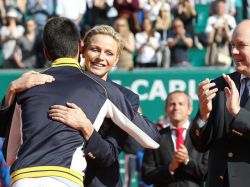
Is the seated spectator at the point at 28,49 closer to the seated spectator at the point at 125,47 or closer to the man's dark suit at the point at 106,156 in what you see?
the seated spectator at the point at 125,47

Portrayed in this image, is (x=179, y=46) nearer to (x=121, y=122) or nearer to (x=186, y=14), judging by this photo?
(x=186, y=14)

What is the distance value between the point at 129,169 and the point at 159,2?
509cm

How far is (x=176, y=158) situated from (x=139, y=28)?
27.3 feet

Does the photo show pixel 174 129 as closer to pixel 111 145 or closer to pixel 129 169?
pixel 111 145

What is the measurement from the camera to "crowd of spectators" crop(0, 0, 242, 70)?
53.1ft

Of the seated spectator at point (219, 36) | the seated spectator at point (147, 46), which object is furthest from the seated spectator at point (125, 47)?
the seated spectator at point (219, 36)

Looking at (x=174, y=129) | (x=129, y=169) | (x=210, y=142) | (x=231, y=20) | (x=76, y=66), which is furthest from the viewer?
(x=231, y=20)

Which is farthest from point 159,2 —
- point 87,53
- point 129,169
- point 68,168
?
point 68,168

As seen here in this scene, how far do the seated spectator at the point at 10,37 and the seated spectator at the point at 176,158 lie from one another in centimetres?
785

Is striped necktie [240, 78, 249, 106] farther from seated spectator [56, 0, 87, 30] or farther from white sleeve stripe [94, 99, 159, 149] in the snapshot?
seated spectator [56, 0, 87, 30]

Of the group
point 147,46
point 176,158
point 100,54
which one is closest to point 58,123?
point 100,54

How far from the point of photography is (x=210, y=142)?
6.04 metres

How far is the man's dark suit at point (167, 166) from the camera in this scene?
842 centimetres

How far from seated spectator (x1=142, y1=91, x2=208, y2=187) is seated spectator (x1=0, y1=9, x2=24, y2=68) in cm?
785
